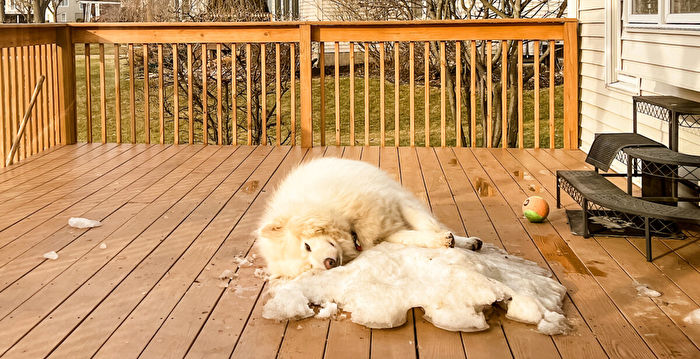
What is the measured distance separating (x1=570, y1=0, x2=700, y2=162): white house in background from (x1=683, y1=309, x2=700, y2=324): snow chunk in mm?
1485

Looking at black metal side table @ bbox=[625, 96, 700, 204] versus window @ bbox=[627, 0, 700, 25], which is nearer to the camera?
black metal side table @ bbox=[625, 96, 700, 204]

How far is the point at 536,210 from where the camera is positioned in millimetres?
3979

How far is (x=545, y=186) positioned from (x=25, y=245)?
3.10 m

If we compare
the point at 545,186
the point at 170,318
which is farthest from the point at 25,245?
the point at 545,186

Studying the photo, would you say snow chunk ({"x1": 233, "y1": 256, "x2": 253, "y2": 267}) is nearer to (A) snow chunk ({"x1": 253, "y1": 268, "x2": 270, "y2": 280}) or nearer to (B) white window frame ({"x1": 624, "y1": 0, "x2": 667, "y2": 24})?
(A) snow chunk ({"x1": 253, "y1": 268, "x2": 270, "y2": 280})

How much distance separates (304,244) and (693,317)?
1378mm

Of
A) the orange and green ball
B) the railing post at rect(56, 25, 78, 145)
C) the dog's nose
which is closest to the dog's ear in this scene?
the dog's nose

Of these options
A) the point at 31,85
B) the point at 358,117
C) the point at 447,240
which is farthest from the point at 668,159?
the point at 358,117

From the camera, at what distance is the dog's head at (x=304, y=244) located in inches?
114

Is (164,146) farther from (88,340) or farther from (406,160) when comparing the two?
(88,340)

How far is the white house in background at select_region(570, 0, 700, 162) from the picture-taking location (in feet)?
12.8

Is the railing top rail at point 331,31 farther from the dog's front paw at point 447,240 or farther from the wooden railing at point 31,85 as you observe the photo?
the dog's front paw at point 447,240

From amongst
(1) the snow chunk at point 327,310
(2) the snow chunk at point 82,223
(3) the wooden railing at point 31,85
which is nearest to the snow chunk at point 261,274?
(1) the snow chunk at point 327,310

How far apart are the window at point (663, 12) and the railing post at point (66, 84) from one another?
15.4ft
